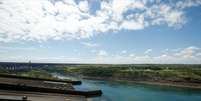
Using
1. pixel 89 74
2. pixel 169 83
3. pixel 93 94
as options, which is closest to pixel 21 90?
pixel 93 94

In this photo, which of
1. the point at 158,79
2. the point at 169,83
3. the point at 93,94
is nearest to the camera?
the point at 93,94

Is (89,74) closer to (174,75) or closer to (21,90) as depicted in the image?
(174,75)

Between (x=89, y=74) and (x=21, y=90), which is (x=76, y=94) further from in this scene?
(x=89, y=74)

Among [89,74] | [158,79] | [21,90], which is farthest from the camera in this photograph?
[89,74]

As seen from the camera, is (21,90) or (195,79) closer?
(21,90)

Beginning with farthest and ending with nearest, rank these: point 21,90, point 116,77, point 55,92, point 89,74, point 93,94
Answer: point 89,74
point 116,77
point 93,94
point 55,92
point 21,90

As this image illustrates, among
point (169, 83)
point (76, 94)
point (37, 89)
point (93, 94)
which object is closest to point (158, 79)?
point (169, 83)

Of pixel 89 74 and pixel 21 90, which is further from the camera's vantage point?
pixel 89 74

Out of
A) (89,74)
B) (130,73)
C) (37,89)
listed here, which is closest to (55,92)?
(37,89)

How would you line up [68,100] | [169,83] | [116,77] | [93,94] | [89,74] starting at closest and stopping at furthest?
[68,100] → [93,94] → [169,83] → [116,77] → [89,74]
